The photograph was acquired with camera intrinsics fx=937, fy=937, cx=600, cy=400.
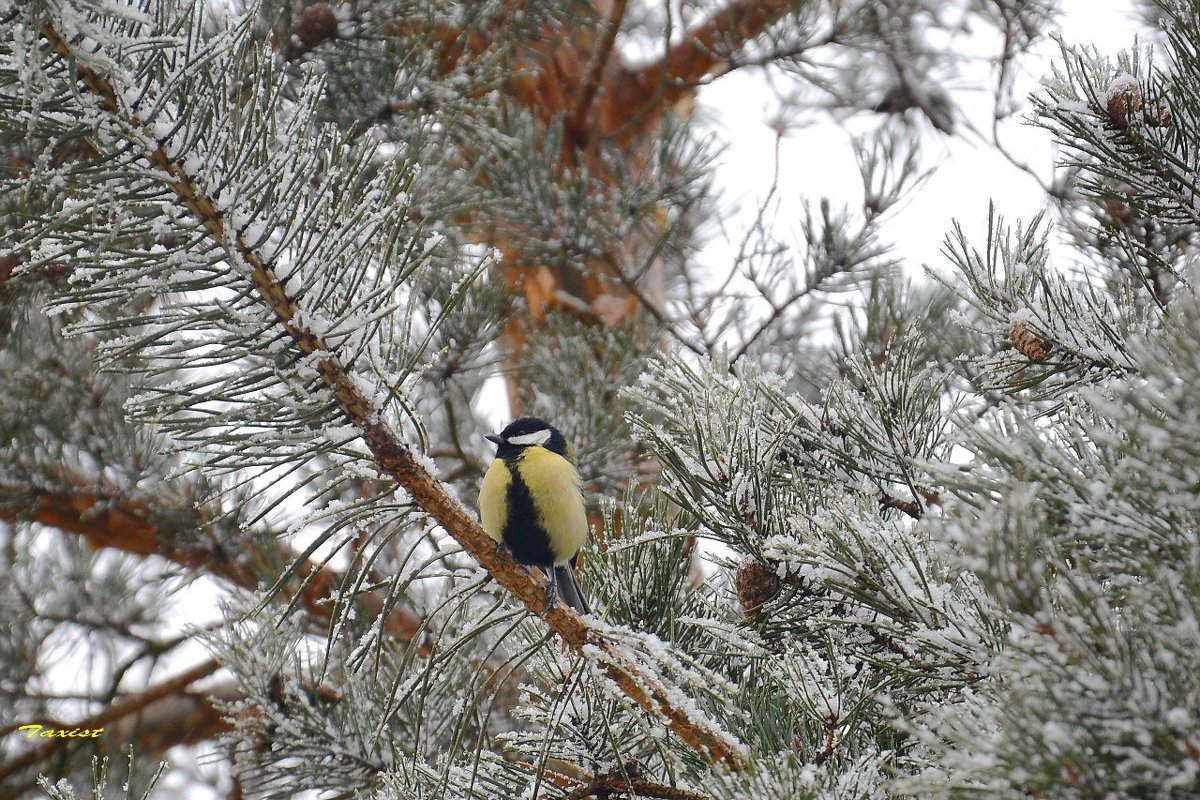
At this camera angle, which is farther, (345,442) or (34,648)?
(34,648)

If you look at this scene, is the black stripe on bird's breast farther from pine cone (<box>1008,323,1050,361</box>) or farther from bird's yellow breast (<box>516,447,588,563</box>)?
pine cone (<box>1008,323,1050,361</box>)

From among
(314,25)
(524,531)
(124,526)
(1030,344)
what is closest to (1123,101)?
(1030,344)

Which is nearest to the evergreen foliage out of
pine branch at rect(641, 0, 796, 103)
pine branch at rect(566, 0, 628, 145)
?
pine branch at rect(566, 0, 628, 145)

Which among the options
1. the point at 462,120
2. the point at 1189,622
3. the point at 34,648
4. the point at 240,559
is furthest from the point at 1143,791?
the point at 34,648

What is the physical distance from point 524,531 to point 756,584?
0.47 metres

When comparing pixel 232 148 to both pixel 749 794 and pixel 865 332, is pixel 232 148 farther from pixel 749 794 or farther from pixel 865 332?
pixel 865 332

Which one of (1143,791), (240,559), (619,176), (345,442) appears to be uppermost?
(619,176)

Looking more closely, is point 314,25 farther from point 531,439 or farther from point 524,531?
point 524,531

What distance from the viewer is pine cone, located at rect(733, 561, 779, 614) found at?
866 millimetres

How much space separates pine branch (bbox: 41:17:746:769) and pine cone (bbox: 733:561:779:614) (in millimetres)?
114

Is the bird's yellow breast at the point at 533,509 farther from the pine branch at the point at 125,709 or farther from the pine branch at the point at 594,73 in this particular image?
the pine branch at the point at 594,73

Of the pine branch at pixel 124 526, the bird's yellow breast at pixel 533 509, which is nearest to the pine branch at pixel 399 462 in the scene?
the bird's yellow breast at pixel 533 509

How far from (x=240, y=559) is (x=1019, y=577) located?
2.17 m

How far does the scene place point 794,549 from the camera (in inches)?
30.4
